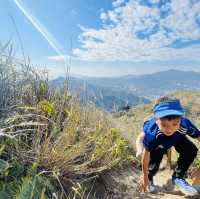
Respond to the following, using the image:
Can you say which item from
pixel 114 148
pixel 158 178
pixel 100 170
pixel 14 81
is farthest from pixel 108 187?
pixel 14 81

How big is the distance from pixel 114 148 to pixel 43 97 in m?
1.12

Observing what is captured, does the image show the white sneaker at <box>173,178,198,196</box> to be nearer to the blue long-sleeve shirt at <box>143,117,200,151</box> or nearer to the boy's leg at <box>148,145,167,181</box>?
the boy's leg at <box>148,145,167,181</box>

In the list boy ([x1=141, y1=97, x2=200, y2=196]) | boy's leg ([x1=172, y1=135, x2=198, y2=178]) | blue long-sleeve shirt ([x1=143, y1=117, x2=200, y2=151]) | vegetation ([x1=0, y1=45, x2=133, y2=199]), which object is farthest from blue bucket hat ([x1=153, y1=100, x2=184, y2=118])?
vegetation ([x1=0, y1=45, x2=133, y2=199])

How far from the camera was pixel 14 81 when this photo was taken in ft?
13.8

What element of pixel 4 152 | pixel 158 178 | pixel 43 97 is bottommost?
pixel 158 178

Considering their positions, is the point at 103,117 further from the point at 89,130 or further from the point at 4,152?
the point at 4,152

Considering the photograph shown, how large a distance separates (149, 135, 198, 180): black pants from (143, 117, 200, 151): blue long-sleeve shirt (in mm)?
146

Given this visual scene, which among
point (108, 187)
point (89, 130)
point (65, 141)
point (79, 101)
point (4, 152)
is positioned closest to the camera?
point (4, 152)

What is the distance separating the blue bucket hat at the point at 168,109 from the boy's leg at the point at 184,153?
60 centimetres

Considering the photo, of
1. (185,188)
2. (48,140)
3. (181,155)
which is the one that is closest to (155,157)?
(181,155)

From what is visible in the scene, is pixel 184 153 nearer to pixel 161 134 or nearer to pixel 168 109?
pixel 161 134

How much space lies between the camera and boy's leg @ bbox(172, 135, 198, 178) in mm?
4324

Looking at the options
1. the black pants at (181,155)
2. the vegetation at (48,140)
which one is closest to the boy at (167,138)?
the black pants at (181,155)

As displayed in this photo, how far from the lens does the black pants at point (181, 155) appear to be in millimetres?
4316
